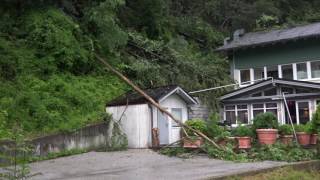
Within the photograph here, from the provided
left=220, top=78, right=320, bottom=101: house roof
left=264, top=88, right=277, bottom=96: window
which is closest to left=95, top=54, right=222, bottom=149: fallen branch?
left=220, top=78, right=320, bottom=101: house roof

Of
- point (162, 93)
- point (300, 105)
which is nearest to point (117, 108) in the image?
point (162, 93)

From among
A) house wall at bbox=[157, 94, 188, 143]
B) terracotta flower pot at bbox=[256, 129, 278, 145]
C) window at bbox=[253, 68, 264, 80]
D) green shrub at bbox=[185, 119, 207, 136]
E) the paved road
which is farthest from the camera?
window at bbox=[253, 68, 264, 80]

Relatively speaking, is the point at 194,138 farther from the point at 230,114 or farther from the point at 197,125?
the point at 230,114

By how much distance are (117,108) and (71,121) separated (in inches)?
107

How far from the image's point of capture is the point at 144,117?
76.8 ft

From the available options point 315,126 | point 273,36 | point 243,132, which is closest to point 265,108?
point 273,36

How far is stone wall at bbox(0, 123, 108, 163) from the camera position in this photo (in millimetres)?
20141

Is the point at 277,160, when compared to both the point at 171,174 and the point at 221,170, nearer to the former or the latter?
the point at 221,170

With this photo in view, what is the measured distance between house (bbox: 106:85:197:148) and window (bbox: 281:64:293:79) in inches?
504

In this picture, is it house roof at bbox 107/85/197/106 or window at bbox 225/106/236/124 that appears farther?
window at bbox 225/106/236/124

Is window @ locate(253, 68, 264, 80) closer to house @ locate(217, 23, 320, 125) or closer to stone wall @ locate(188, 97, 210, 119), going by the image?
house @ locate(217, 23, 320, 125)

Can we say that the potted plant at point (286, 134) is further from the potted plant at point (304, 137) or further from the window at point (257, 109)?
the window at point (257, 109)

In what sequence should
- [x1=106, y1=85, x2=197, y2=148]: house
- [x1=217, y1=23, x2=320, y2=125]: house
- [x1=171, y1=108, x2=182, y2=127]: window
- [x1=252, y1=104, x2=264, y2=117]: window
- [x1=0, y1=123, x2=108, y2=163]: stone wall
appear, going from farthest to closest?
[x1=252, y1=104, x2=264, y2=117]: window → [x1=217, y1=23, x2=320, y2=125]: house → [x1=171, y1=108, x2=182, y2=127]: window → [x1=106, y1=85, x2=197, y2=148]: house → [x1=0, y1=123, x2=108, y2=163]: stone wall

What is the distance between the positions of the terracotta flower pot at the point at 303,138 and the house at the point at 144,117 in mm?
6012
